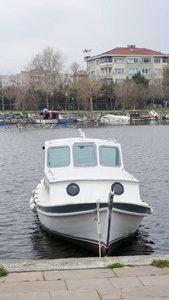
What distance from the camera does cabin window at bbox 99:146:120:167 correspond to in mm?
16250

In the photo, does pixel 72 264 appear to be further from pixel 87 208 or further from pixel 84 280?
pixel 87 208

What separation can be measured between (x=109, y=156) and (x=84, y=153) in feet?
3.07

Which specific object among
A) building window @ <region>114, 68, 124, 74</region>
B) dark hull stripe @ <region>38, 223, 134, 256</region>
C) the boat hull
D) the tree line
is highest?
building window @ <region>114, 68, 124, 74</region>

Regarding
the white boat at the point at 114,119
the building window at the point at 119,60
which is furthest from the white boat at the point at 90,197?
the building window at the point at 119,60

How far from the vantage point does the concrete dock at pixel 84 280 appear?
8078 millimetres

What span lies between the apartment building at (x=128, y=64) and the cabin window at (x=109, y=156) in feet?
401

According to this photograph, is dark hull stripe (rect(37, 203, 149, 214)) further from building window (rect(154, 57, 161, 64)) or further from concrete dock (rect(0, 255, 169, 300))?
building window (rect(154, 57, 161, 64))

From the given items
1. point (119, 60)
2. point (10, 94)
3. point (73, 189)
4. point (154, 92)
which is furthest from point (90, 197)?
point (119, 60)

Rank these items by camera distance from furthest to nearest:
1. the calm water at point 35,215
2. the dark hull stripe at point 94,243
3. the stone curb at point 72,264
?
the calm water at point 35,215 < the dark hull stripe at point 94,243 < the stone curb at point 72,264

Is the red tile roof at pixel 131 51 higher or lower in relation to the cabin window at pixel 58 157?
higher

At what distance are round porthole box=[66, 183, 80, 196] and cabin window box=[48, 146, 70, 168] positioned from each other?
75.3 inches

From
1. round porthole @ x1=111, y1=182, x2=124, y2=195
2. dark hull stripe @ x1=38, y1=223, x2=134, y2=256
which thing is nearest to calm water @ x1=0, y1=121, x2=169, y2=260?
dark hull stripe @ x1=38, y1=223, x2=134, y2=256

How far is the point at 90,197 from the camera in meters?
13.9

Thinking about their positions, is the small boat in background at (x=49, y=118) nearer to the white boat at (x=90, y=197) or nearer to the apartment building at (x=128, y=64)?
the apartment building at (x=128, y=64)
